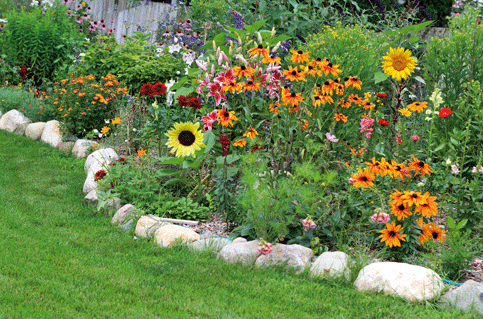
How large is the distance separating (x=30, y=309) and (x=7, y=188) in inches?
94.6

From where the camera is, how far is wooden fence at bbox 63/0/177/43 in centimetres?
961

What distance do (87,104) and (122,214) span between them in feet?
7.94

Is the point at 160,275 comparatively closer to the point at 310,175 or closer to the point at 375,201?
the point at 310,175

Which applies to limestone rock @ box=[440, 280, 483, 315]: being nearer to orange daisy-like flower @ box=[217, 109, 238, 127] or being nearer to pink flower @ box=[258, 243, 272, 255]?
pink flower @ box=[258, 243, 272, 255]

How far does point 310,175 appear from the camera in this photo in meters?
3.58

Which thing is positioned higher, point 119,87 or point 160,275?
point 119,87

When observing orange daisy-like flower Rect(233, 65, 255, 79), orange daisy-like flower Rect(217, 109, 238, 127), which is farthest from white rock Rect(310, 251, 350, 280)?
orange daisy-like flower Rect(233, 65, 255, 79)

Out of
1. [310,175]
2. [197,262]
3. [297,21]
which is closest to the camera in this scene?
[197,262]

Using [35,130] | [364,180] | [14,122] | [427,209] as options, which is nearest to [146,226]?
[364,180]

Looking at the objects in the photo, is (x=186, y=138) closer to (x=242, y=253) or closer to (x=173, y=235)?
(x=173, y=235)

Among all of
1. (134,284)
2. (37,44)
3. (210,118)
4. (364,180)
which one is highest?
(37,44)

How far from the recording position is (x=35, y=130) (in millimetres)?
6531

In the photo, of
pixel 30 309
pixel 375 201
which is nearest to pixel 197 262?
Result: pixel 30 309

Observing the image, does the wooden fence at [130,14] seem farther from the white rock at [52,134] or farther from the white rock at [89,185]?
the white rock at [89,185]
